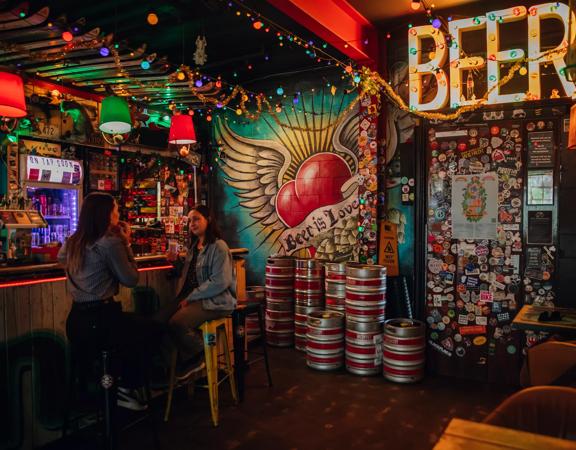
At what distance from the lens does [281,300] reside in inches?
243

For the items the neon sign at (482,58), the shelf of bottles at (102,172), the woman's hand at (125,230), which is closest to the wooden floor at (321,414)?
the woman's hand at (125,230)

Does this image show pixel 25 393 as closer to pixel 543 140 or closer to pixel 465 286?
pixel 465 286

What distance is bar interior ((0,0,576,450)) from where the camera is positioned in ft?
11.0

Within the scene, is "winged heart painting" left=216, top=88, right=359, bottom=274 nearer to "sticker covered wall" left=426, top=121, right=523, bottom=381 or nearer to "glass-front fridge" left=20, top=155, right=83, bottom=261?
"sticker covered wall" left=426, top=121, right=523, bottom=381

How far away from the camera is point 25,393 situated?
10.9 feet

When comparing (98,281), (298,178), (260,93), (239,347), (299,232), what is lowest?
(239,347)

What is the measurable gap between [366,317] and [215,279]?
1.86 meters

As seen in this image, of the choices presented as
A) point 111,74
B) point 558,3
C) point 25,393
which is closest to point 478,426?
point 25,393

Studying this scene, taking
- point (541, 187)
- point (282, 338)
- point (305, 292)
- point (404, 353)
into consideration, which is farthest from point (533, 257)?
point (282, 338)

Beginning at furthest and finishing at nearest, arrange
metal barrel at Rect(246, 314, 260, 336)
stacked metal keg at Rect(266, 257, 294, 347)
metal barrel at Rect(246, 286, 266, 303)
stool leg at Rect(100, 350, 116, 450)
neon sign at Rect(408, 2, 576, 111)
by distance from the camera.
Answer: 1. metal barrel at Rect(246, 286, 266, 303)
2. metal barrel at Rect(246, 314, 260, 336)
3. stacked metal keg at Rect(266, 257, 294, 347)
4. neon sign at Rect(408, 2, 576, 111)
5. stool leg at Rect(100, 350, 116, 450)

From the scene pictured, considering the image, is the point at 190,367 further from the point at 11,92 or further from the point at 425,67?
the point at 425,67

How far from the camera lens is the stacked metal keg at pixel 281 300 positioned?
6.14m

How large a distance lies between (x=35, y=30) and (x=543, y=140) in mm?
4987

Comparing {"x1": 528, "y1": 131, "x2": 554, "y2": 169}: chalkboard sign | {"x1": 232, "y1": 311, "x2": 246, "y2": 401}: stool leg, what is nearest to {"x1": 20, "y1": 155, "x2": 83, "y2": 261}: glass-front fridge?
{"x1": 232, "y1": 311, "x2": 246, "y2": 401}: stool leg
